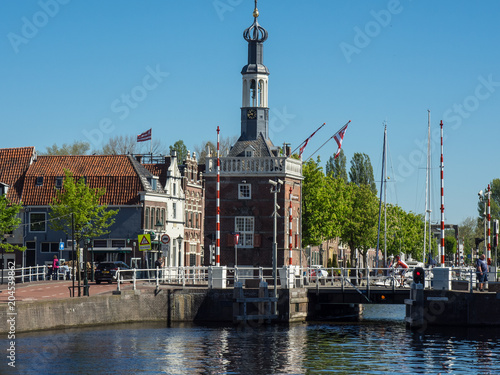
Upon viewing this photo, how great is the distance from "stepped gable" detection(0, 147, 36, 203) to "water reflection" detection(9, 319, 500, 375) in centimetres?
4091

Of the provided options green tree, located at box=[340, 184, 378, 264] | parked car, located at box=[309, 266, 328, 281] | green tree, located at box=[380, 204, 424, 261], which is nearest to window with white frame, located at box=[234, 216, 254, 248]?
parked car, located at box=[309, 266, 328, 281]

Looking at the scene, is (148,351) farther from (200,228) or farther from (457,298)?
(200,228)

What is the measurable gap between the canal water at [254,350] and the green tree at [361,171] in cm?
8680

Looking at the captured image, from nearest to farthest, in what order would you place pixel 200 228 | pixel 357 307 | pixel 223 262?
pixel 357 307 < pixel 223 262 < pixel 200 228

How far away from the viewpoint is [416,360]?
34.5m

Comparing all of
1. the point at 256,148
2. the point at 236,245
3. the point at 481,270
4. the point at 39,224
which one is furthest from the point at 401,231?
the point at 481,270

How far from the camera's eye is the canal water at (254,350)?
31.9 meters

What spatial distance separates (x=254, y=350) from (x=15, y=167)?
2097 inches

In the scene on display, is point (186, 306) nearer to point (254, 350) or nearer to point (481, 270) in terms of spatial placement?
point (254, 350)

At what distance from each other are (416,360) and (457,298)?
448 inches

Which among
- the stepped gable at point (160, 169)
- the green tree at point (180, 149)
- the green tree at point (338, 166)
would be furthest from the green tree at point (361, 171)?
the stepped gable at point (160, 169)

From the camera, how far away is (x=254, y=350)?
36.6 meters

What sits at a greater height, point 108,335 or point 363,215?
point 363,215

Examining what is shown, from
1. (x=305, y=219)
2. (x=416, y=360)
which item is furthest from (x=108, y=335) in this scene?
(x=305, y=219)
